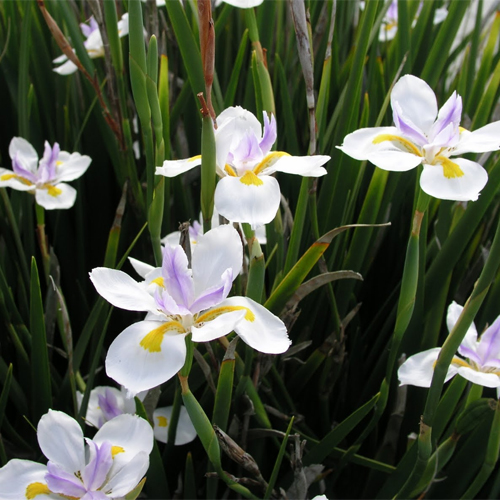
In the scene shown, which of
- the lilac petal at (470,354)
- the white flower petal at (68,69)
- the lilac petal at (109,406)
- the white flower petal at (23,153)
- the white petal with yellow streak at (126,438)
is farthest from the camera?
the white flower petal at (68,69)

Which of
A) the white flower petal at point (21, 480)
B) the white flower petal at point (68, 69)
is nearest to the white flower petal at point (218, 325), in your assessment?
the white flower petal at point (21, 480)

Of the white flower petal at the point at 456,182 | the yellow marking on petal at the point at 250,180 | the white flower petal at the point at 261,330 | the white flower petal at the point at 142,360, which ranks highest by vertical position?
the white flower petal at the point at 456,182

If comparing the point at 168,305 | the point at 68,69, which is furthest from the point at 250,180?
the point at 68,69

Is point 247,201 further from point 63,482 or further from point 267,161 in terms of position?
point 63,482

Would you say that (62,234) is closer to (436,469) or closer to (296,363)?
(296,363)

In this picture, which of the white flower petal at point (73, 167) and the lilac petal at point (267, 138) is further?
the white flower petal at point (73, 167)

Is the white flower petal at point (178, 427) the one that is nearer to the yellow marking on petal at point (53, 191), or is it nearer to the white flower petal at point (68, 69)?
the yellow marking on petal at point (53, 191)
